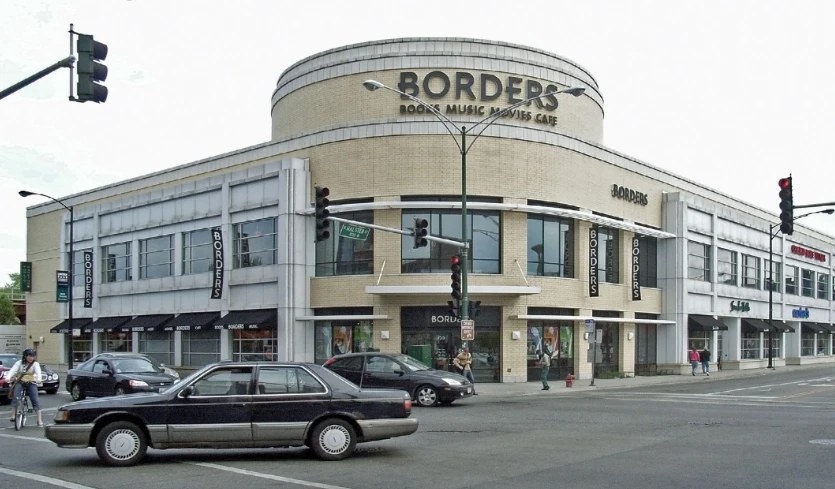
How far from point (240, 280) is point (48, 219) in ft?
80.5

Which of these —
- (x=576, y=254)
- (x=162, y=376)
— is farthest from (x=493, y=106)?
(x=162, y=376)

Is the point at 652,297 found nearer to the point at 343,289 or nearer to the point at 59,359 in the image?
the point at 343,289

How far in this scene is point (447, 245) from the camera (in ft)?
119

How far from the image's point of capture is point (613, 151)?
140ft

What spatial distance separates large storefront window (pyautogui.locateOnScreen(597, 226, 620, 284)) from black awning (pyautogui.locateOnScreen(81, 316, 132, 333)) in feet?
85.4

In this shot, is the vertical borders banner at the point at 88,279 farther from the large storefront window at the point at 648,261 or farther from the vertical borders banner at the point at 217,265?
the large storefront window at the point at 648,261

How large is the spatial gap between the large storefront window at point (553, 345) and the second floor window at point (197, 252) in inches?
640

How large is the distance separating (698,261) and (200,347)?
28.0m

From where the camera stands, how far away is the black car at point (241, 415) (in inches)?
498

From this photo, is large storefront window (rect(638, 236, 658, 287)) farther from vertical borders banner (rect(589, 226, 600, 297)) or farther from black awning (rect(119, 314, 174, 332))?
black awning (rect(119, 314, 174, 332))

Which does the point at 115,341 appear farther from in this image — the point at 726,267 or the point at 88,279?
the point at 726,267

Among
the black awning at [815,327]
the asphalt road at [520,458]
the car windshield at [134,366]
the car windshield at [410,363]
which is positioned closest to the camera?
the asphalt road at [520,458]

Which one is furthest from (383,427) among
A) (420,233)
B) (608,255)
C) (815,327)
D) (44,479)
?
(815,327)

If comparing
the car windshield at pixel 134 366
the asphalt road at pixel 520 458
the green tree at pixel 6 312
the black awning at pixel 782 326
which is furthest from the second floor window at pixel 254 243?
the green tree at pixel 6 312
